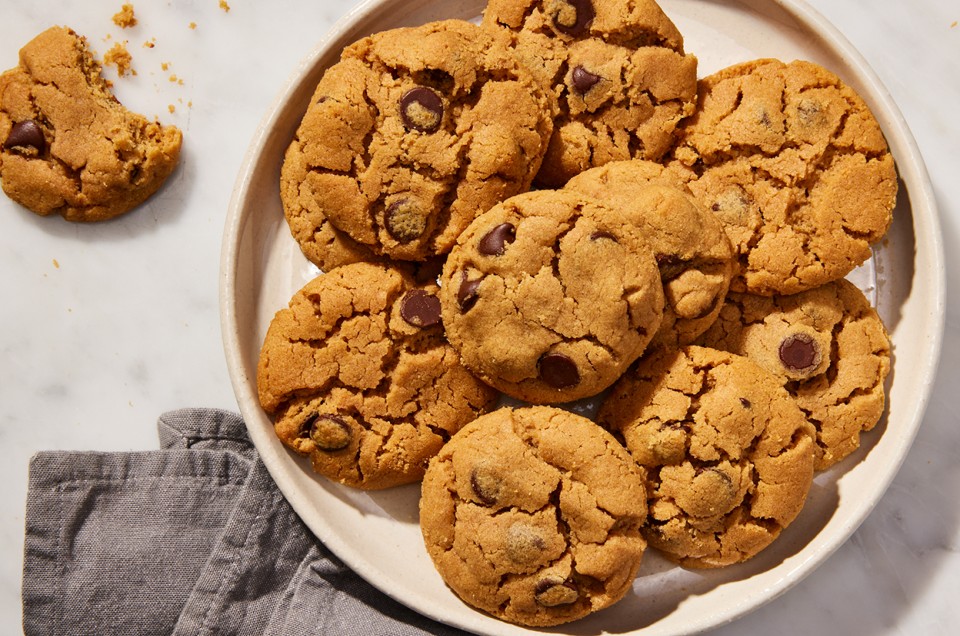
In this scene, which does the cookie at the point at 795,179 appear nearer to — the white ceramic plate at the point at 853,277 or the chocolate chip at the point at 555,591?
the white ceramic plate at the point at 853,277

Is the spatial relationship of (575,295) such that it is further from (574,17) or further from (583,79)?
(574,17)

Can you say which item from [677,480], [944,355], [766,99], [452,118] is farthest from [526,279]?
[944,355]

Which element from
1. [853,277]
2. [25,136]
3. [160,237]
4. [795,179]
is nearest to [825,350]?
[853,277]

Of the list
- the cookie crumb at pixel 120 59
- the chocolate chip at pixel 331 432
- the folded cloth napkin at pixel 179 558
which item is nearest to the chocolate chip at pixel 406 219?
the chocolate chip at pixel 331 432

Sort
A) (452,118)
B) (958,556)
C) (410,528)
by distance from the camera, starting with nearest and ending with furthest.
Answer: (452,118)
(410,528)
(958,556)

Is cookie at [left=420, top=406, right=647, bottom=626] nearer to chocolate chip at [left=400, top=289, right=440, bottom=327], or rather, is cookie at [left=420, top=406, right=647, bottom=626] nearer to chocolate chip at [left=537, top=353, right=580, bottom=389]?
chocolate chip at [left=537, top=353, right=580, bottom=389]

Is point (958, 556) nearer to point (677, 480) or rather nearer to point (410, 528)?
point (677, 480)
